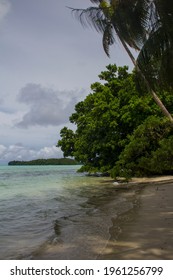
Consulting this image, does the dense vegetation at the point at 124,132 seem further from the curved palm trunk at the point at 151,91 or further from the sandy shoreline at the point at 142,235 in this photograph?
the sandy shoreline at the point at 142,235

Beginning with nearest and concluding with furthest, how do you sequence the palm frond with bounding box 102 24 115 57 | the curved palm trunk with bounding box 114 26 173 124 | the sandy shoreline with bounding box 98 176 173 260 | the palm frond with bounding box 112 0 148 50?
the sandy shoreline with bounding box 98 176 173 260, the palm frond with bounding box 112 0 148 50, the curved palm trunk with bounding box 114 26 173 124, the palm frond with bounding box 102 24 115 57

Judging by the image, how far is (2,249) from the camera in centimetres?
679

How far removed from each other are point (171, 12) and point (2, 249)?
9.71 meters

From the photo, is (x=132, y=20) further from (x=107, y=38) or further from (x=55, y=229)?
(x=55, y=229)

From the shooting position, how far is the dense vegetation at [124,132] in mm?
23016

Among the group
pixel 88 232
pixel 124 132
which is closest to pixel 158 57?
pixel 88 232

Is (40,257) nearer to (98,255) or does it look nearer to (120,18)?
(98,255)

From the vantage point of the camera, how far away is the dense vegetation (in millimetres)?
23016

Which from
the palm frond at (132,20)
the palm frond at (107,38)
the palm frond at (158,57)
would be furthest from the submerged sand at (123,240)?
the palm frond at (107,38)

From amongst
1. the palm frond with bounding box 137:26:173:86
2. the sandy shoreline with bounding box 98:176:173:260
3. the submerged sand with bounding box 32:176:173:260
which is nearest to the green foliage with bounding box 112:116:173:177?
the palm frond with bounding box 137:26:173:86

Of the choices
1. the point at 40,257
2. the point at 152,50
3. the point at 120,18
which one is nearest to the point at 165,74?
the point at 152,50

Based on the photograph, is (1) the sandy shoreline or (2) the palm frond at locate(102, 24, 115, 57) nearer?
(1) the sandy shoreline

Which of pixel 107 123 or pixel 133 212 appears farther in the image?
pixel 107 123

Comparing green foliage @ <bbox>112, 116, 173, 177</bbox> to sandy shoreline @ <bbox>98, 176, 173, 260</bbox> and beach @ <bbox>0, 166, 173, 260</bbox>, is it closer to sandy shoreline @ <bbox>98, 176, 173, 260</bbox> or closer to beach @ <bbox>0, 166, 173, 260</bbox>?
beach @ <bbox>0, 166, 173, 260</bbox>
